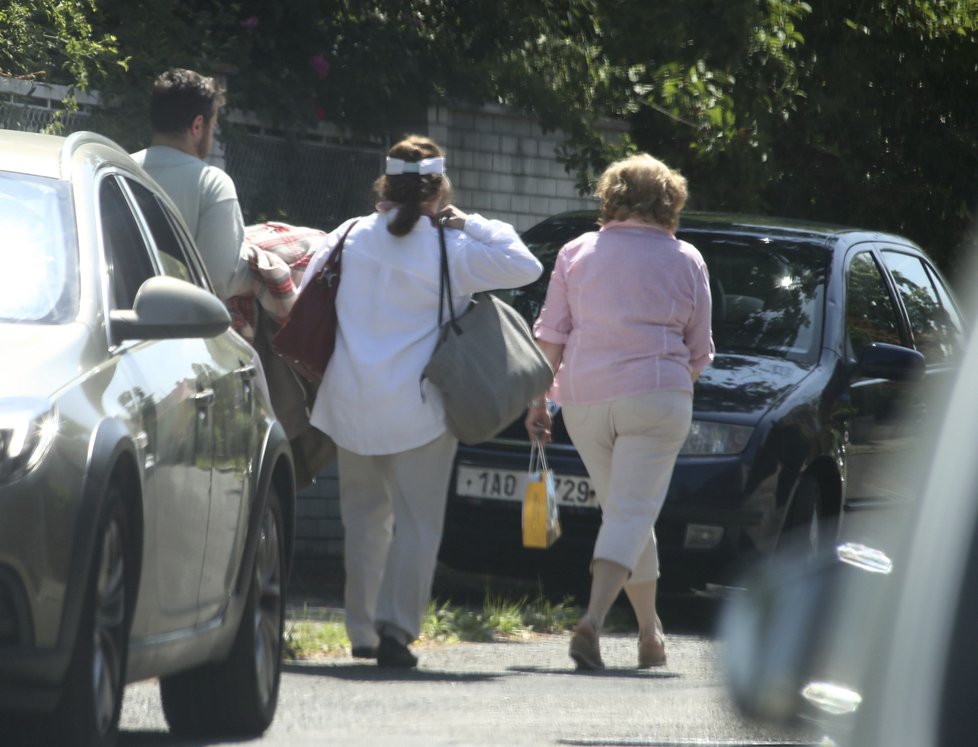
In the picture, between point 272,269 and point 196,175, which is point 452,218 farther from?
point 196,175

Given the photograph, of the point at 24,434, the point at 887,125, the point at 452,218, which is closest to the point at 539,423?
the point at 452,218

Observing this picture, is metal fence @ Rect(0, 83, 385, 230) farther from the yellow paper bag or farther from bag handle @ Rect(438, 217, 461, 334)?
the yellow paper bag

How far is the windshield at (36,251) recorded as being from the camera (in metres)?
4.36

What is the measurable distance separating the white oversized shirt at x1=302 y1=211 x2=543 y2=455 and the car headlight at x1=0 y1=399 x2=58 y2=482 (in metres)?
3.13

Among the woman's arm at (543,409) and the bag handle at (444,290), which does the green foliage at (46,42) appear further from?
the woman's arm at (543,409)

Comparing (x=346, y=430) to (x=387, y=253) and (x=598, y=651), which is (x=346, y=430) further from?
(x=598, y=651)

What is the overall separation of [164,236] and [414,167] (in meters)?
1.90

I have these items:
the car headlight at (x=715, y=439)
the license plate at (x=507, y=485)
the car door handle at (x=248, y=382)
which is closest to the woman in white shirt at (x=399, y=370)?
the license plate at (x=507, y=485)

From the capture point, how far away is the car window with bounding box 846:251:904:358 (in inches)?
352

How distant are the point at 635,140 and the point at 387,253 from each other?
7035mm

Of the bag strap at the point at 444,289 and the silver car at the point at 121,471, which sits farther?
the bag strap at the point at 444,289

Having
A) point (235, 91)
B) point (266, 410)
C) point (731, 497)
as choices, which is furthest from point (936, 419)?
Result: point (235, 91)

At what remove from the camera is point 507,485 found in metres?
8.24

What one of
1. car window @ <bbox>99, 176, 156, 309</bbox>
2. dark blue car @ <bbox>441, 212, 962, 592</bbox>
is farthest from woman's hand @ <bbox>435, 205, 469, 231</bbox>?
→ car window @ <bbox>99, 176, 156, 309</bbox>
